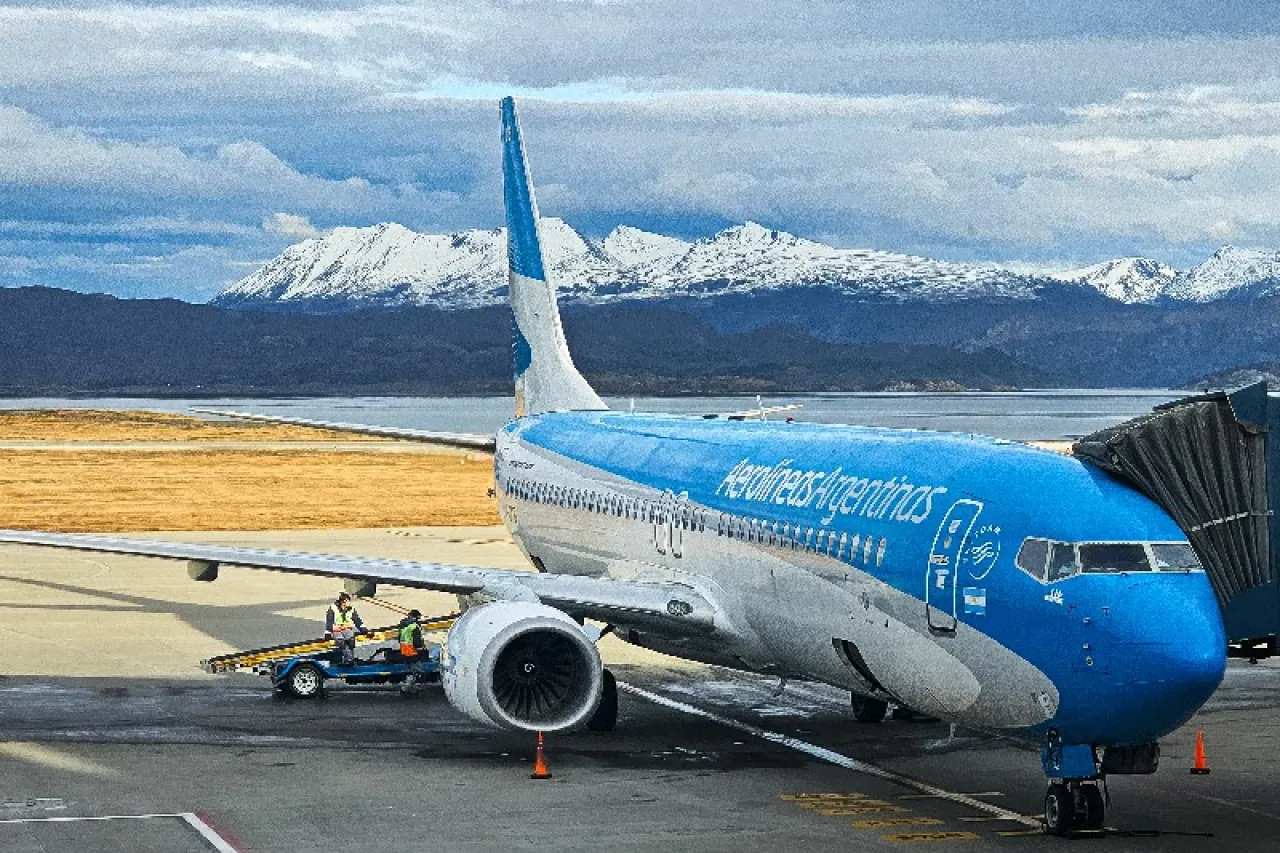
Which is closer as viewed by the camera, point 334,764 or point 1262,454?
point 1262,454

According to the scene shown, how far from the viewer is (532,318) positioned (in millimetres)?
43531

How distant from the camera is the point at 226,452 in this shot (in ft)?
415

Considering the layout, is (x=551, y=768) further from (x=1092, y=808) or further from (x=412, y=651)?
(x=412, y=651)

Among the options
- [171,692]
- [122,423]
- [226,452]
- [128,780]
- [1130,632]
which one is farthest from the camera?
[122,423]

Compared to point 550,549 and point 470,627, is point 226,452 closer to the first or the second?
point 550,549

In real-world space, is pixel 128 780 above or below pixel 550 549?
below

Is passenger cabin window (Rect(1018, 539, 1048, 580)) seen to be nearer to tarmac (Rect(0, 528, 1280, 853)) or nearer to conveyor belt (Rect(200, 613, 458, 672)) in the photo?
tarmac (Rect(0, 528, 1280, 853))

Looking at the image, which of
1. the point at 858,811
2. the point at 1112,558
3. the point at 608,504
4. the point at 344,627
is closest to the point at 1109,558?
the point at 1112,558

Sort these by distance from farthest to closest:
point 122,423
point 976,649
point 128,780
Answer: point 122,423
point 128,780
point 976,649

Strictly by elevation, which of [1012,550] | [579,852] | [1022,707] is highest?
[1012,550]

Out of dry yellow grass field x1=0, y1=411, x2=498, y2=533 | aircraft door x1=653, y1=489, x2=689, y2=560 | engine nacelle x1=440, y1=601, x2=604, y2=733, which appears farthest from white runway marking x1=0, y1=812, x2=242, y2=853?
dry yellow grass field x1=0, y1=411, x2=498, y2=533

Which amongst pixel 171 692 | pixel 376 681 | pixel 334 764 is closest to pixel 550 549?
pixel 376 681

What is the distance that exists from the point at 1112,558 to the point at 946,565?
2.14m

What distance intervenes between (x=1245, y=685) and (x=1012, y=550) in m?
17.9
